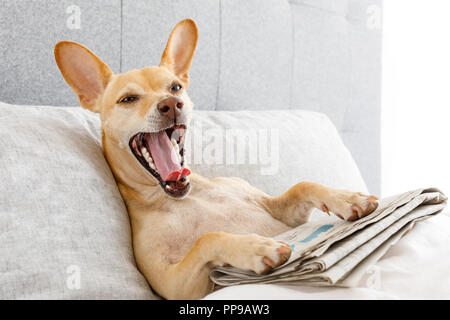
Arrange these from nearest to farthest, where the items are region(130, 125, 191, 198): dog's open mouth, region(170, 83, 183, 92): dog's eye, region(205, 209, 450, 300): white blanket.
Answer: region(205, 209, 450, 300): white blanket < region(130, 125, 191, 198): dog's open mouth < region(170, 83, 183, 92): dog's eye

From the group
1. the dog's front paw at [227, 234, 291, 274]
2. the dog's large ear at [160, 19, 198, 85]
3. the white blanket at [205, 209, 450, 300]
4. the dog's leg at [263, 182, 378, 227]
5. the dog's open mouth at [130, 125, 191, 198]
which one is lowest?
the white blanket at [205, 209, 450, 300]

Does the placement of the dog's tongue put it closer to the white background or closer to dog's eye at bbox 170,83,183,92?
dog's eye at bbox 170,83,183,92

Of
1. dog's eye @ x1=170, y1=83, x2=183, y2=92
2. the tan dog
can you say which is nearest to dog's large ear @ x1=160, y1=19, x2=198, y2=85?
the tan dog

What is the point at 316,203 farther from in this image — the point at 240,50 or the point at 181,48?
the point at 240,50

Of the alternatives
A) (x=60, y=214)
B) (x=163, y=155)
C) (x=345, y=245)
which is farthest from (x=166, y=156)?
(x=345, y=245)

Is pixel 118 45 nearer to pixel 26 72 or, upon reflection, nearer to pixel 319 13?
pixel 26 72

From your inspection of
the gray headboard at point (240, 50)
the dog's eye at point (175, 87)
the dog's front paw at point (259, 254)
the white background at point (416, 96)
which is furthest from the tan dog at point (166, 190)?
the white background at point (416, 96)

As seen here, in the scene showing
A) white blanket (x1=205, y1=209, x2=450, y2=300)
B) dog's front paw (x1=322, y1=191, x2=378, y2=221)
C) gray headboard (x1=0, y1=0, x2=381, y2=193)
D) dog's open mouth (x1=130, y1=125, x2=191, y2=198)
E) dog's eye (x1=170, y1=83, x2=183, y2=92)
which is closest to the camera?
white blanket (x1=205, y1=209, x2=450, y2=300)

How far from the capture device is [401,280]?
0.81 meters

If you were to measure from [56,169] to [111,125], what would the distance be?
0.23 metres

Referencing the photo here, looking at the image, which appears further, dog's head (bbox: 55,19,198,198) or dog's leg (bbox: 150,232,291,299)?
dog's head (bbox: 55,19,198,198)

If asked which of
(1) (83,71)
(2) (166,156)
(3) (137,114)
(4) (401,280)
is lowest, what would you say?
(4) (401,280)

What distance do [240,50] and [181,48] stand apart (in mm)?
680

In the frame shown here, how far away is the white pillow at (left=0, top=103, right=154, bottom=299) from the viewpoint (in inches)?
32.3
